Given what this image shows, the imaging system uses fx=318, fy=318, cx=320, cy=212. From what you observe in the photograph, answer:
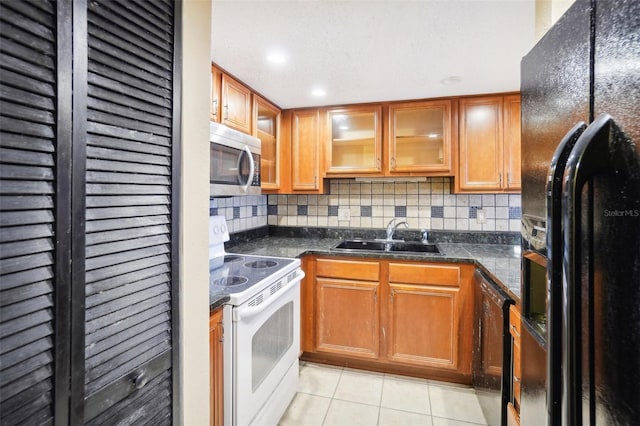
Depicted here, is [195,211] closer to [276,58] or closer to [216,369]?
[216,369]

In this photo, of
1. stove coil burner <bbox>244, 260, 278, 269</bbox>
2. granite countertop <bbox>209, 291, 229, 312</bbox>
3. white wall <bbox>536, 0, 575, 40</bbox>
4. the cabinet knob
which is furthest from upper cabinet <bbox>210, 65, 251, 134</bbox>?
white wall <bbox>536, 0, 575, 40</bbox>

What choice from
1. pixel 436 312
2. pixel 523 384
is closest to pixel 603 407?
pixel 523 384

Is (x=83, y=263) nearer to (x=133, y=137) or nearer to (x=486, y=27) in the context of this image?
(x=133, y=137)

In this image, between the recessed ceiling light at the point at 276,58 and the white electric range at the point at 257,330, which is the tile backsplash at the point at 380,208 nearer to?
the white electric range at the point at 257,330

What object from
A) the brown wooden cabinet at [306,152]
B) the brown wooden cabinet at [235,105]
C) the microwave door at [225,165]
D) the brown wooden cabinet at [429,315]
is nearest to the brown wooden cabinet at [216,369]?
the microwave door at [225,165]

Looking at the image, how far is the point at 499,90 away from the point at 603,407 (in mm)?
2514

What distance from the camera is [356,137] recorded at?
2777mm

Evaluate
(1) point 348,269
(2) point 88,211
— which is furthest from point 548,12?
(1) point 348,269

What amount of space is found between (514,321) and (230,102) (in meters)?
2.01

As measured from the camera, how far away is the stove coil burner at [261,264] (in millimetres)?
1979

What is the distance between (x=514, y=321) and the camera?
4.60 ft

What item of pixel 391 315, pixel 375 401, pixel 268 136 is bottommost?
pixel 375 401

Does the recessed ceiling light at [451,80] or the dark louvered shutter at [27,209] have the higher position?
the recessed ceiling light at [451,80]

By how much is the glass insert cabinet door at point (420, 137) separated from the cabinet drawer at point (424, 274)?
0.79 m
